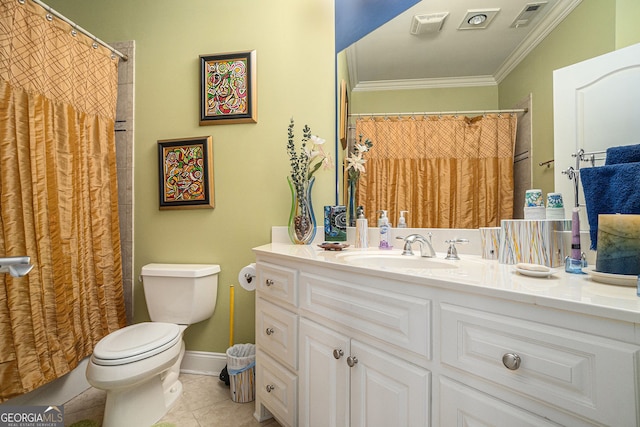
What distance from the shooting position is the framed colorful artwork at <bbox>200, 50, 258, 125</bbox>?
1859mm

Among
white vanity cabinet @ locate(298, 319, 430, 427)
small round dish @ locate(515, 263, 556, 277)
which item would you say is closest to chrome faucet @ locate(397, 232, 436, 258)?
small round dish @ locate(515, 263, 556, 277)

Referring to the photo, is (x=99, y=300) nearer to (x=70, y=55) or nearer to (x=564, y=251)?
(x=70, y=55)

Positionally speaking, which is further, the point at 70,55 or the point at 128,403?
the point at 70,55

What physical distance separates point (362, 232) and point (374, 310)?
685 mm

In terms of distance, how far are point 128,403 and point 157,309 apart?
0.51m

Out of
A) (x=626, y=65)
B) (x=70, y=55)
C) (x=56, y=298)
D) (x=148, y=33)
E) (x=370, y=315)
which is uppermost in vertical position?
(x=148, y=33)

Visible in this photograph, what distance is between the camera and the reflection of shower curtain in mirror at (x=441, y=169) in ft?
3.89

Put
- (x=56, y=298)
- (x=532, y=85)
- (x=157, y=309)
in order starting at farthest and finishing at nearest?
(x=157, y=309) → (x=56, y=298) → (x=532, y=85)

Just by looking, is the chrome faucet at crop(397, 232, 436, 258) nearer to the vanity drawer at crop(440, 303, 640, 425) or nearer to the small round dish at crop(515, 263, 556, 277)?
the small round dish at crop(515, 263, 556, 277)

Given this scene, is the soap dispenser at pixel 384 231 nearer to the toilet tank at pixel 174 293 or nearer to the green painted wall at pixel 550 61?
the green painted wall at pixel 550 61

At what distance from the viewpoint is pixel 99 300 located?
1747mm

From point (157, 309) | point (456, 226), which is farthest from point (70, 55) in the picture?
point (456, 226)

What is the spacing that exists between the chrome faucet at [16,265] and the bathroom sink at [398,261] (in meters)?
0.90

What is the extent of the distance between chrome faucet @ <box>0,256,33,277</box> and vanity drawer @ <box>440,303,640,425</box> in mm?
1016
